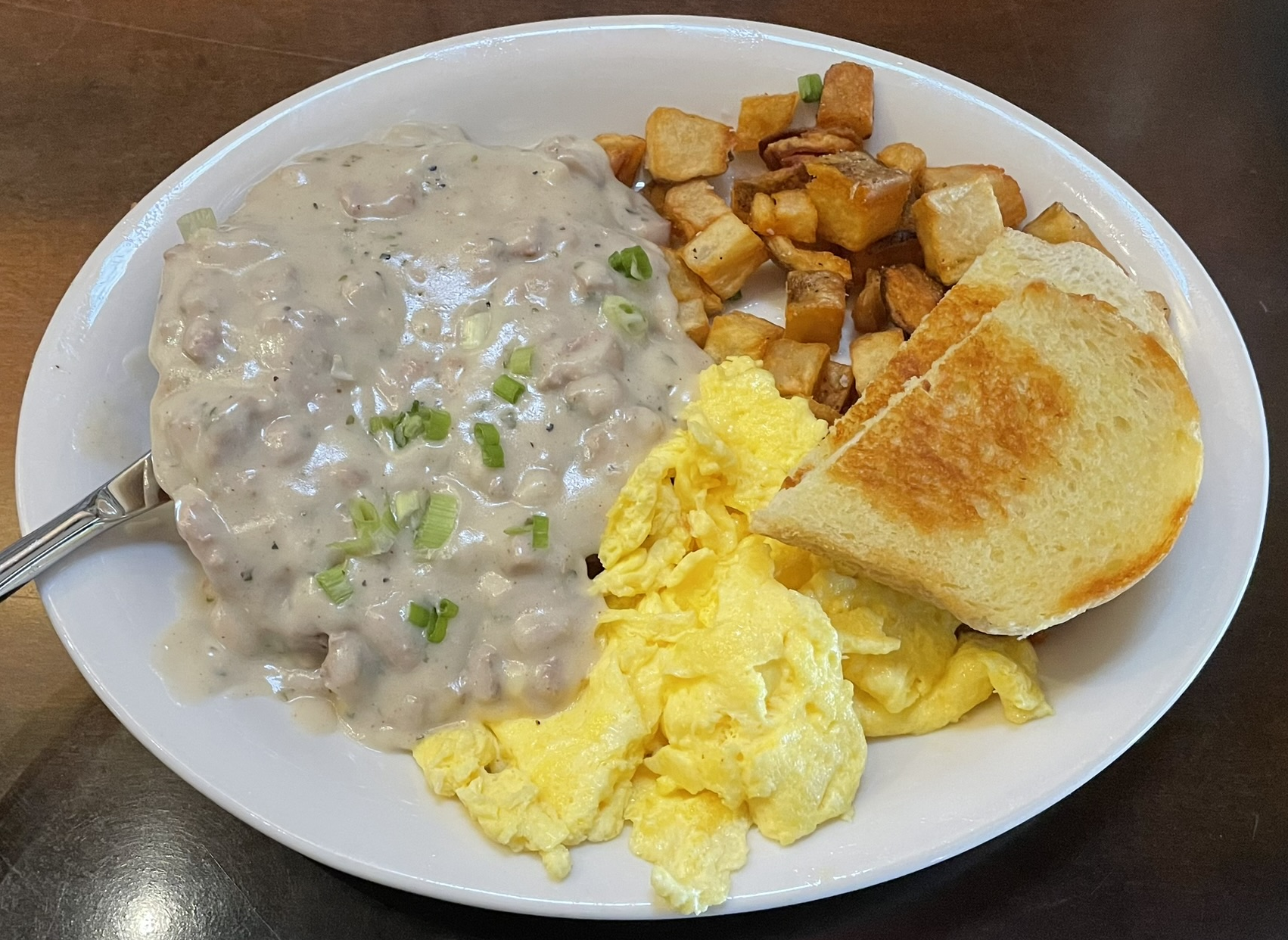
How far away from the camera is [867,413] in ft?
5.89

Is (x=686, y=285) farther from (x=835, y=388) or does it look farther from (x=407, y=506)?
(x=407, y=506)

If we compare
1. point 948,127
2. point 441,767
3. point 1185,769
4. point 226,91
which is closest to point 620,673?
point 441,767

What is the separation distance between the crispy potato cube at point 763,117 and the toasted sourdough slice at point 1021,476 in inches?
30.8

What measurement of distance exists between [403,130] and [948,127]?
126cm

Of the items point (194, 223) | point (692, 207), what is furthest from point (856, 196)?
point (194, 223)

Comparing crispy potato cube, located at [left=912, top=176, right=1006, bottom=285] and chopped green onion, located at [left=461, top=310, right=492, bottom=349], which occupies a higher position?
crispy potato cube, located at [left=912, top=176, right=1006, bottom=285]

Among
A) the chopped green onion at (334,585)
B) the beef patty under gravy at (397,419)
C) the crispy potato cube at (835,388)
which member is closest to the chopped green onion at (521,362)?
the beef patty under gravy at (397,419)

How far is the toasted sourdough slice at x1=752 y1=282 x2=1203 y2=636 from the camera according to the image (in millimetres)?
1599

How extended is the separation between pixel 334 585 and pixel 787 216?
1.21m

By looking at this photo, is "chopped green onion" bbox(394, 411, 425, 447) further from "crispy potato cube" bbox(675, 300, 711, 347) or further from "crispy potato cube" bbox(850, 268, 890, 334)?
"crispy potato cube" bbox(850, 268, 890, 334)

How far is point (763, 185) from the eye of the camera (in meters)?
2.13

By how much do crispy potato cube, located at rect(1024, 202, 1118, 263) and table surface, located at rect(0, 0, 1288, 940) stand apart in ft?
2.52

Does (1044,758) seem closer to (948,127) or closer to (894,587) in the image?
(894,587)

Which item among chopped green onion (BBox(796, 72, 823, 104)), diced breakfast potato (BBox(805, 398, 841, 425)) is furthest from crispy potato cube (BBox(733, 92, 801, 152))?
diced breakfast potato (BBox(805, 398, 841, 425))
